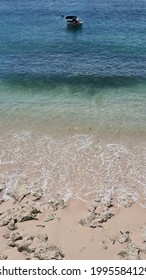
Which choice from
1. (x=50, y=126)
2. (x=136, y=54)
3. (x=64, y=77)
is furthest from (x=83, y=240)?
(x=136, y=54)

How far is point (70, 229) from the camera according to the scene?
2386 centimetres

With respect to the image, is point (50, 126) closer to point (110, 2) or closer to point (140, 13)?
point (140, 13)

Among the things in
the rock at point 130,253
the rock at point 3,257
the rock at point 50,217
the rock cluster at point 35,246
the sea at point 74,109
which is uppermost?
the sea at point 74,109

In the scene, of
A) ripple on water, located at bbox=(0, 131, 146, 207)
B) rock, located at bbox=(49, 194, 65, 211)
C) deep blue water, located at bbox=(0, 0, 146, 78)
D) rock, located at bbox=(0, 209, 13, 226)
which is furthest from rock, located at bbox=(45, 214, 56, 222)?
deep blue water, located at bbox=(0, 0, 146, 78)

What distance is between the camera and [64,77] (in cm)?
4941

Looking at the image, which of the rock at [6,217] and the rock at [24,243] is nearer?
the rock at [24,243]

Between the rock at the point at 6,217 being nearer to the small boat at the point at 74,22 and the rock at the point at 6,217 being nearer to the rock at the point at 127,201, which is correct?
the rock at the point at 127,201

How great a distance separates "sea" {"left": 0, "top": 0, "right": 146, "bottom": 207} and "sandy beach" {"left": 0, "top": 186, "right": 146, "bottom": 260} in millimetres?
1272

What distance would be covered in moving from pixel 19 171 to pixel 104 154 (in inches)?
321

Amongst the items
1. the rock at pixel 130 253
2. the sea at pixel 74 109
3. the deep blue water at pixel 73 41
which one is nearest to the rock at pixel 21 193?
the sea at pixel 74 109

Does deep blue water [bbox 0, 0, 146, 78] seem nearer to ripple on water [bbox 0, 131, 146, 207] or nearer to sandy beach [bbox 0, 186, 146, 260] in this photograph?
ripple on water [bbox 0, 131, 146, 207]

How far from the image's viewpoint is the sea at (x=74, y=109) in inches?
1165

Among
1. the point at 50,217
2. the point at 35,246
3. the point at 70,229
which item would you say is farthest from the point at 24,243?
the point at 70,229

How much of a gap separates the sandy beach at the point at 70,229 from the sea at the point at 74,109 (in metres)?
1.27
